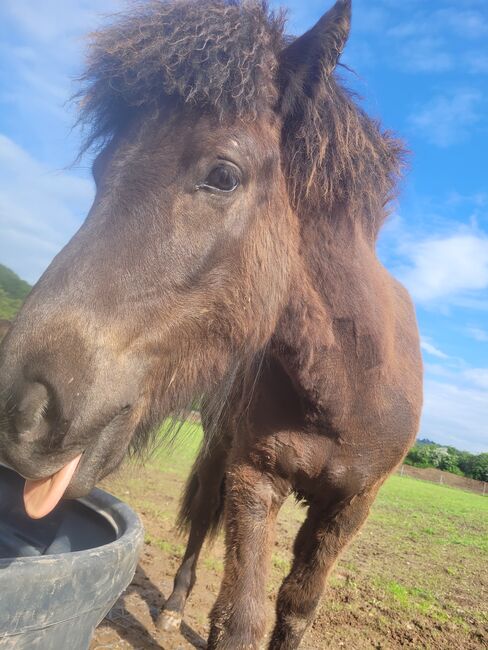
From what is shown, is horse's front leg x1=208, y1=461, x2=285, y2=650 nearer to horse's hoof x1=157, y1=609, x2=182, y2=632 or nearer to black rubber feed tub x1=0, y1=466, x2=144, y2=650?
black rubber feed tub x1=0, y1=466, x2=144, y2=650

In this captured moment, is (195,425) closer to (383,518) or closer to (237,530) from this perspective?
(237,530)

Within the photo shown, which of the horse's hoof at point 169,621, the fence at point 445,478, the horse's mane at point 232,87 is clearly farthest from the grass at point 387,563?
the fence at point 445,478

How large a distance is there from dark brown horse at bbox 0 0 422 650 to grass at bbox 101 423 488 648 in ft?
3.04

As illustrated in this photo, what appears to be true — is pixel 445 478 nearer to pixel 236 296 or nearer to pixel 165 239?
pixel 236 296

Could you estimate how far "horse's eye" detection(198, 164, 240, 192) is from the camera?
202 centimetres

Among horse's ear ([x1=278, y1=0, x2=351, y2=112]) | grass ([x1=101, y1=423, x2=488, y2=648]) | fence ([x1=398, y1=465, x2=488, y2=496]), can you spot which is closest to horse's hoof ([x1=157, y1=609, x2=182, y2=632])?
grass ([x1=101, y1=423, x2=488, y2=648])

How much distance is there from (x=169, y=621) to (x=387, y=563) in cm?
423

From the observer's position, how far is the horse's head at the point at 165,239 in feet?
5.14

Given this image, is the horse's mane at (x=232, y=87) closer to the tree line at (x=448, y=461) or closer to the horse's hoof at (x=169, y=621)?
the horse's hoof at (x=169, y=621)

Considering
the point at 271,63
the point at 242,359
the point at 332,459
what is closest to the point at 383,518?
the point at 332,459

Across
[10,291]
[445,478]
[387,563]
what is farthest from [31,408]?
[445,478]

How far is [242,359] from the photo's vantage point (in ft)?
7.98

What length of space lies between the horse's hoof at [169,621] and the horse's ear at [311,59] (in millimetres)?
3945

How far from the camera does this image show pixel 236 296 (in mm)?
2180
